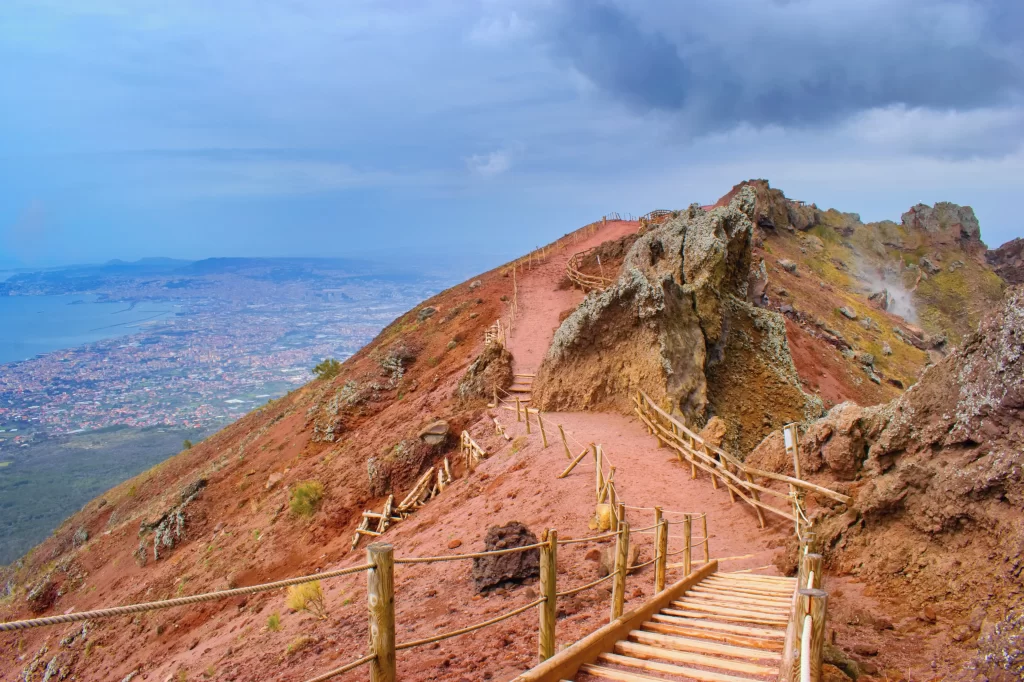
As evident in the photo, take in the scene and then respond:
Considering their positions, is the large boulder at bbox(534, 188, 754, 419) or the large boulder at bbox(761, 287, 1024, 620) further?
the large boulder at bbox(534, 188, 754, 419)

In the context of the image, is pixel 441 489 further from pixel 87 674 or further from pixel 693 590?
pixel 693 590

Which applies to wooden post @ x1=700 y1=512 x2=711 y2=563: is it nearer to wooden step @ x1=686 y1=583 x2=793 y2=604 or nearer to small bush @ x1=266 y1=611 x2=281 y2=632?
wooden step @ x1=686 y1=583 x2=793 y2=604

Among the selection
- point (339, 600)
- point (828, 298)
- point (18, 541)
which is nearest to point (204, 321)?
point (18, 541)

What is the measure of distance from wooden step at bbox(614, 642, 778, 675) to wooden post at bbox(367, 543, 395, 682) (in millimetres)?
2165

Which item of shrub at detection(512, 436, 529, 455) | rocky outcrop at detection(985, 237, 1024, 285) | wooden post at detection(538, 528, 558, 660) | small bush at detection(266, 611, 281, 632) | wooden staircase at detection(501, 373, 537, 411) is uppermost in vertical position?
rocky outcrop at detection(985, 237, 1024, 285)

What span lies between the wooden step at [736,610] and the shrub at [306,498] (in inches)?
498

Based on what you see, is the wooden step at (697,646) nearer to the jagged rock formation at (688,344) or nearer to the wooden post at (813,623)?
the wooden post at (813,623)

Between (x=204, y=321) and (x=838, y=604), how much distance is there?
193 m

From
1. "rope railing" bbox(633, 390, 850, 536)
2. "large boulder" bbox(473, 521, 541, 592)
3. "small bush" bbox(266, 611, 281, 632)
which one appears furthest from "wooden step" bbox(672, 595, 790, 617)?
"small bush" bbox(266, 611, 281, 632)

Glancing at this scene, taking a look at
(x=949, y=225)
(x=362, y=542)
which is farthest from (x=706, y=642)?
(x=949, y=225)

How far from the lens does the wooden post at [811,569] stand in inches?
164

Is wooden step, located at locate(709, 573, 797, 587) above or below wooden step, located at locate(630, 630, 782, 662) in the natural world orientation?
below

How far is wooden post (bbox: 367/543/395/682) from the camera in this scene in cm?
322

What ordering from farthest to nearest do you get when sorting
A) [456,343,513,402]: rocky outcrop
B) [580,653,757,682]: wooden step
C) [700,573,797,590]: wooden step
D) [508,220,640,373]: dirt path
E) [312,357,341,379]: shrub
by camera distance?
1. [312,357,341,379]: shrub
2. [508,220,640,373]: dirt path
3. [456,343,513,402]: rocky outcrop
4. [700,573,797,590]: wooden step
5. [580,653,757,682]: wooden step
